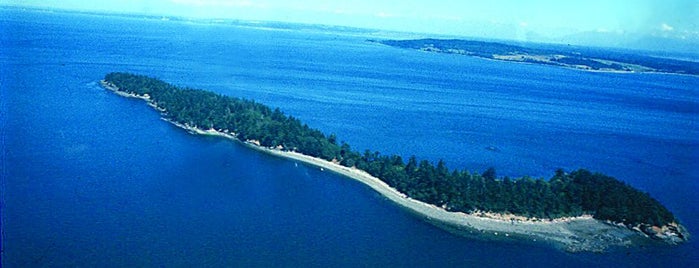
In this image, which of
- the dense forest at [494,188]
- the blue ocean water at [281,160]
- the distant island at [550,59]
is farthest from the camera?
the distant island at [550,59]

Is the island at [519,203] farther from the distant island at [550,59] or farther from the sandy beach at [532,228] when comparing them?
the distant island at [550,59]

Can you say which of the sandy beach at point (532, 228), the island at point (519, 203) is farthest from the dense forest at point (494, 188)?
the sandy beach at point (532, 228)

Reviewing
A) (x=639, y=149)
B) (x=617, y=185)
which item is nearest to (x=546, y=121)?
(x=639, y=149)

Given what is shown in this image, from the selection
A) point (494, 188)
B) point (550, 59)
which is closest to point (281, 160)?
point (494, 188)

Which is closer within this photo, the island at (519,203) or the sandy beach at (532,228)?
the sandy beach at (532,228)

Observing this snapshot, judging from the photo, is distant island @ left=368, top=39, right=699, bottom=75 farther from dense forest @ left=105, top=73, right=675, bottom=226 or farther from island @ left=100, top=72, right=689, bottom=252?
island @ left=100, top=72, right=689, bottom=252

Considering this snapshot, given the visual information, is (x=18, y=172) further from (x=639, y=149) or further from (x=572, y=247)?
(x=639, y=149)

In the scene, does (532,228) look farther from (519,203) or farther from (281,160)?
(281,160)

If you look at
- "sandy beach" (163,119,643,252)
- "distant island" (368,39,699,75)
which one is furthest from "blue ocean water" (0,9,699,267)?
"distant island" (368,39,699,75)

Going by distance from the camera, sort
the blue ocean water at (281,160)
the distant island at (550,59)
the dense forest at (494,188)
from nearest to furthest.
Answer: the blue ocean water at (281,160)
the dense forest at (494,188)
the distant island at (550,59)
